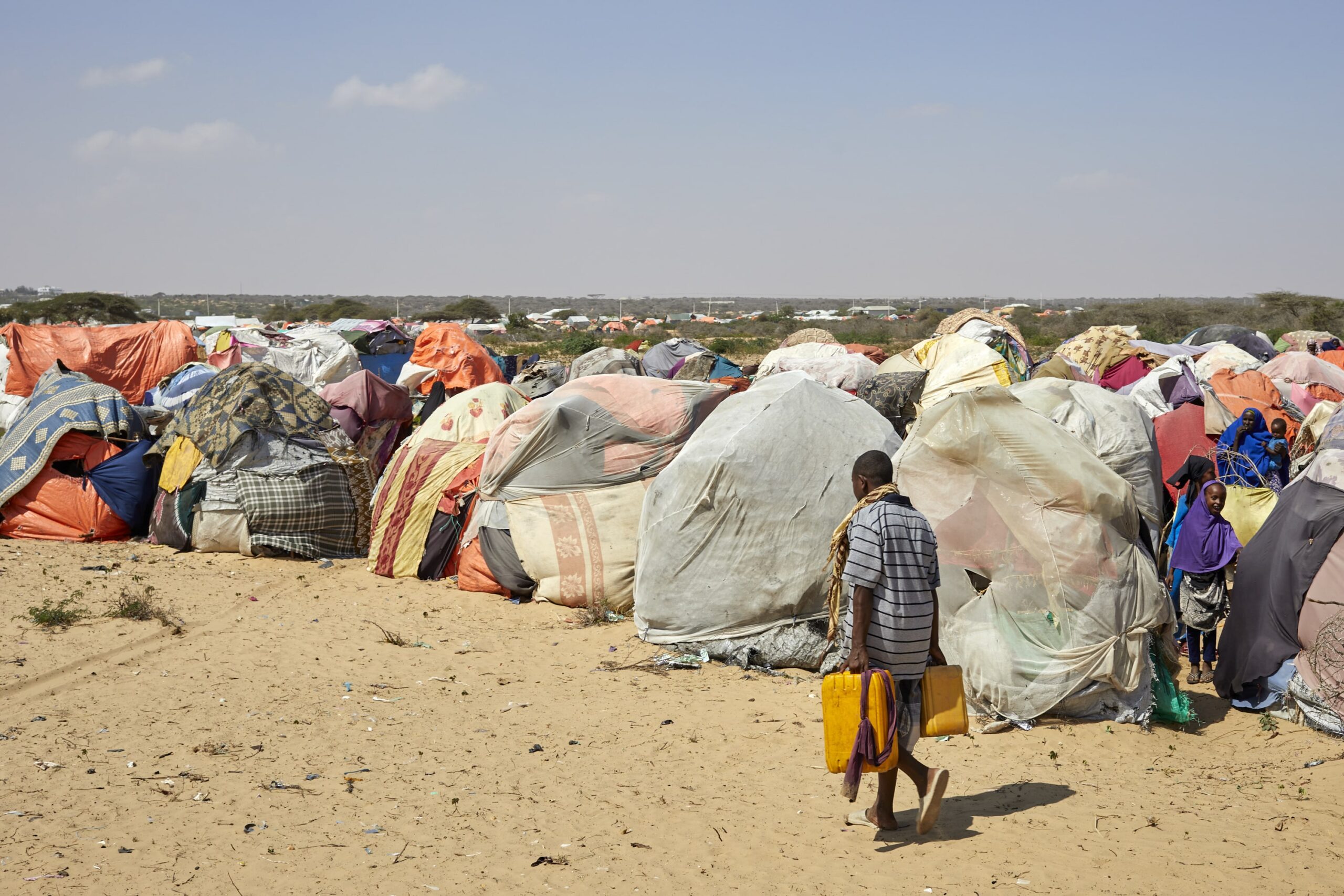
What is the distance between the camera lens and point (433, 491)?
8867 millimetres

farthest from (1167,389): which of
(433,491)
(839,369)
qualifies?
(433,491)

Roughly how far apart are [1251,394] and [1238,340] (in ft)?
24.0

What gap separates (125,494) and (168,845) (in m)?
6.51

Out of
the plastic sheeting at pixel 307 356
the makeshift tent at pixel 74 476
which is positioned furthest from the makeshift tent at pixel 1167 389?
the plastic sheeting at pixel 307 356

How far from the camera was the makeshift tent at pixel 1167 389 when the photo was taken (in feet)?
35.3

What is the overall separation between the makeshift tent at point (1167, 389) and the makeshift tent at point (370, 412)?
7.68m

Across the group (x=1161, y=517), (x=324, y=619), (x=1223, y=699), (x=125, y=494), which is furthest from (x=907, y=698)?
(x=125, y=494)

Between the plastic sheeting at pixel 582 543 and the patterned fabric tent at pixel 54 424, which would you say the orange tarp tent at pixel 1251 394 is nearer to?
the plastic sheeting at pixel 582 543

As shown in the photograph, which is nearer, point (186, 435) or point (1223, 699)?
point (1223, 699)

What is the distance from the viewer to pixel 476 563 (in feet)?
27.2

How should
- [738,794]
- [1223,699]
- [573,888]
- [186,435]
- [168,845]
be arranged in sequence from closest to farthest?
[573,888], [168,845], [738,794], [1223,699], [186,435]

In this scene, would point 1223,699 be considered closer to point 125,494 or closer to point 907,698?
point 907,698

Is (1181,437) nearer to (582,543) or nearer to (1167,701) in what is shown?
(1167,701)

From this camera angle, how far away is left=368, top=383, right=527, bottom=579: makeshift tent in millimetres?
8750
